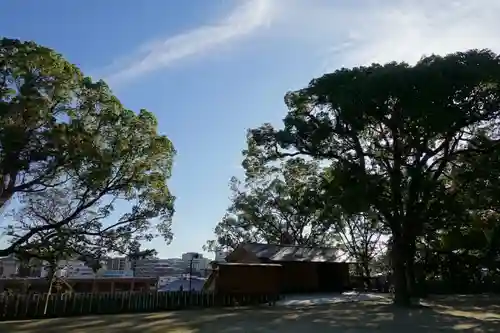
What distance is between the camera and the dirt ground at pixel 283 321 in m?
11.2

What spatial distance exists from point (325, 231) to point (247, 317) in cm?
2089

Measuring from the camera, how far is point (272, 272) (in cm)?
1941

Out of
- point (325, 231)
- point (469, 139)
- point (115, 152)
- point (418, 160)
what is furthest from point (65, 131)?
point (325, 231)

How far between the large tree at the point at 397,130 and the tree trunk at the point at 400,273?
0.14 ft

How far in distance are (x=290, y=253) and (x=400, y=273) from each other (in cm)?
817

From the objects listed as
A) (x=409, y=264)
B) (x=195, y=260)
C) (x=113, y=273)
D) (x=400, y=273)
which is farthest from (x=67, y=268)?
(x=113, y=273)

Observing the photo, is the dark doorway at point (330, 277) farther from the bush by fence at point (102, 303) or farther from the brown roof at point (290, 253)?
the bush by fence at point (102, 303)

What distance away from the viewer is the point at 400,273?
18375 mm

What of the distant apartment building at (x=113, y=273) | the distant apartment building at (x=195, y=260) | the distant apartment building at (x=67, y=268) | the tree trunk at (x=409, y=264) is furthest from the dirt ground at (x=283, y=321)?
the distant apartment building at (x=113, y=273)

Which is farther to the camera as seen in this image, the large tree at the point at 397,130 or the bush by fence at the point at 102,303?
the large tree at the point at 397,130

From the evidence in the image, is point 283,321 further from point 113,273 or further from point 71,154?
point 113,273

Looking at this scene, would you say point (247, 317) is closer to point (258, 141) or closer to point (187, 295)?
point (187, 295)

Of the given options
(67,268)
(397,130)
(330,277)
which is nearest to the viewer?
(397,130)

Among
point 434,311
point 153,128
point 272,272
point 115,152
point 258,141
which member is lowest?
point 434,311
